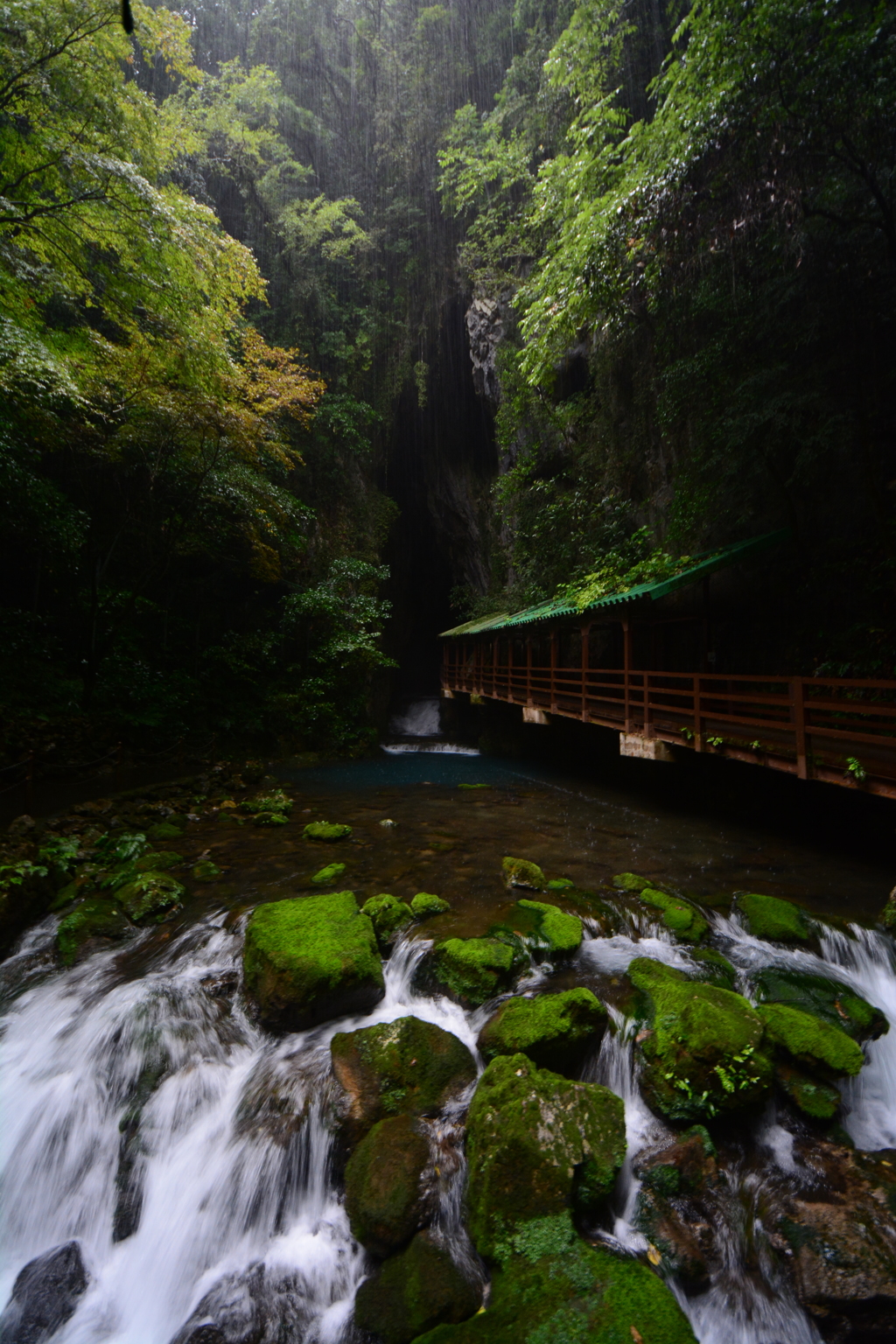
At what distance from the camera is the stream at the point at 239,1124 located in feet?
10.9

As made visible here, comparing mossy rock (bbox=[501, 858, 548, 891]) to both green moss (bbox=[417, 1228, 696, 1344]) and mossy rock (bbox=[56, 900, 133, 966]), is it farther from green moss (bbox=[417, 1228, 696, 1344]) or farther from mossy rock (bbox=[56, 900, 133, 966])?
mossy rock (bbox=[56, 900, 133, 966])

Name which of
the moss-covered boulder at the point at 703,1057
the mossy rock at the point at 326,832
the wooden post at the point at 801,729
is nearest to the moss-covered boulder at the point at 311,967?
the moss-covered boulder at the point at 703,1057

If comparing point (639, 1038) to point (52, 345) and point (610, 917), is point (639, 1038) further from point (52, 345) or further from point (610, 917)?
point (52, 345)

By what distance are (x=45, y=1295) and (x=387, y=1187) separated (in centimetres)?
223

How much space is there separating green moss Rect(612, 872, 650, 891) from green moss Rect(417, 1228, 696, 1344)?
3.75m

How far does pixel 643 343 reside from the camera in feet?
42.8

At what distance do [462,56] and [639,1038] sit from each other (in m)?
33.2

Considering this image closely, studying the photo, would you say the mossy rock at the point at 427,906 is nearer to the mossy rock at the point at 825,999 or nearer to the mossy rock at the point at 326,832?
the mossy rock at the point at 326,832

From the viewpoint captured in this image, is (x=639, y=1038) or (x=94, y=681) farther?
(x=94, y=681)

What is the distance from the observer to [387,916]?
5.78 meters

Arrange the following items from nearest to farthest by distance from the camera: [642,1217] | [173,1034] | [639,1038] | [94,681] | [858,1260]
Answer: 1. [858,1260]
2. [642,1217]
3. [639,1038]
4. [173,1034]
5. [94,681]

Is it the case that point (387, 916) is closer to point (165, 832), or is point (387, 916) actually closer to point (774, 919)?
point (774, 919)

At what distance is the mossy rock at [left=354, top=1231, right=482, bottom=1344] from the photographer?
2949 millimetres

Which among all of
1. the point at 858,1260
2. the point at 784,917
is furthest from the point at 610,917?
the point at 858,1260
